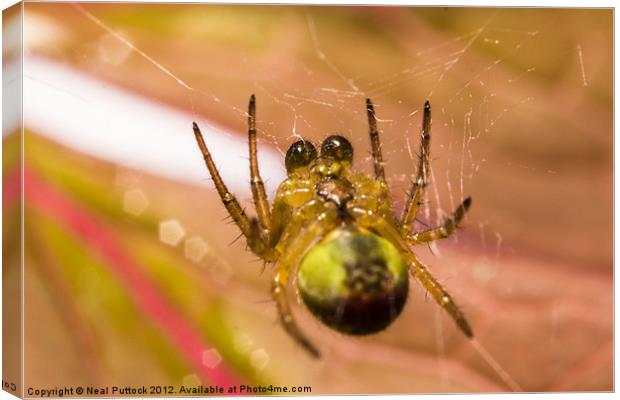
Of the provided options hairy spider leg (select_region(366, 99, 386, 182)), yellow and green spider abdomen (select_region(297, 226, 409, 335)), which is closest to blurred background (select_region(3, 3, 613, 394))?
hairy spider leg (select_region(366, 99, 386, 182))

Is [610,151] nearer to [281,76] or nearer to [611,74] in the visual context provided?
[611,74]

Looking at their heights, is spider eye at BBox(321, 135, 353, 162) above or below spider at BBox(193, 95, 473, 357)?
above

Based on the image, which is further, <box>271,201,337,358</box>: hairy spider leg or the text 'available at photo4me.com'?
the text 'available at photo4me.com'

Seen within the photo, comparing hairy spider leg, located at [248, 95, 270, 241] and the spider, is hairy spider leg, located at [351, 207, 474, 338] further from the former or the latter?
hairy spider leg, located at [248, 95, 270, 241]

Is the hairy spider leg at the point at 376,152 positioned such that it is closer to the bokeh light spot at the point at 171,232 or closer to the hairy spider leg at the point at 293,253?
the hairy spider leg at the point at 293,253

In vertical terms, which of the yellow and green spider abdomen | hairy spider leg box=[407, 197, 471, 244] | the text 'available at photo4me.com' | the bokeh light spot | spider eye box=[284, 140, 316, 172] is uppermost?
spider eye box=[284, 140, 316, 172]

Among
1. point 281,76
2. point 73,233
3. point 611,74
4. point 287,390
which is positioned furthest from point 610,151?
point 73,233

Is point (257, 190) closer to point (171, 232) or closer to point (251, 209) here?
point (251, 209)
